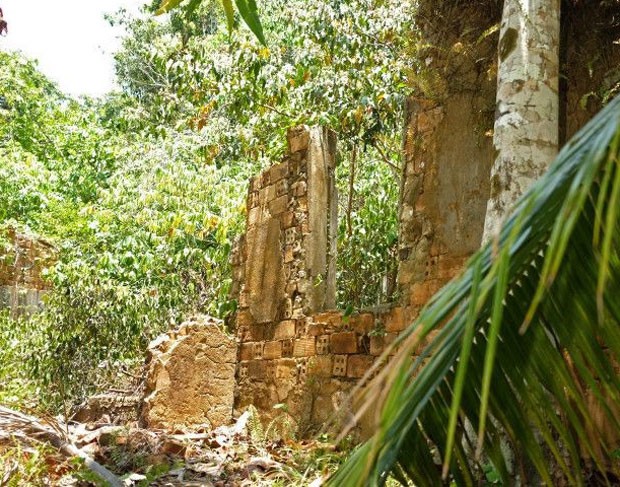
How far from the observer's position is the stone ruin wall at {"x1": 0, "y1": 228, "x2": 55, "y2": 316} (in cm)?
1340

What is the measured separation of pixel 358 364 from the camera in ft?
21.2

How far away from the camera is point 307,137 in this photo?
7562mm

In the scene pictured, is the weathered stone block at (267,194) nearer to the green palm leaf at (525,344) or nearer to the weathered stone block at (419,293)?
the weathered stone block at (419,293)

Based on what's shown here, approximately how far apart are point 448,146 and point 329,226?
1714 mm

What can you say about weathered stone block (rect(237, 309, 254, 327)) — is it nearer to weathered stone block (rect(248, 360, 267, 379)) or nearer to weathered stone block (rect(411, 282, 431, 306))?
weathered stone block (rect(248, 360, 267, 379))

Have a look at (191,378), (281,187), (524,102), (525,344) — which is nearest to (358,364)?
(191,378)

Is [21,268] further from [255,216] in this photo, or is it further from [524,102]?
[524,102]

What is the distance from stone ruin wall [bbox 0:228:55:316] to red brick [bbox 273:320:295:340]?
689 cm

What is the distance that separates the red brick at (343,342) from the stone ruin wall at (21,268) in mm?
7798

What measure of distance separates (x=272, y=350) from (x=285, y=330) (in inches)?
10.5

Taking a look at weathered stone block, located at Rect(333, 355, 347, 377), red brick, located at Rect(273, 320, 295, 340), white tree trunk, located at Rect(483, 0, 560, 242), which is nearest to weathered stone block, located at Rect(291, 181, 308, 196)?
red brick, located at Rect(273, 320, 295, 340)

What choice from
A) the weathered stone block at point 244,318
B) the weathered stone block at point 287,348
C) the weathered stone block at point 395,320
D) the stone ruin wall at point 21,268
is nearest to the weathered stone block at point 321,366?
the weathered stone block at point 287,348

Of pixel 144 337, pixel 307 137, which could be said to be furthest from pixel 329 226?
pixel 144 337

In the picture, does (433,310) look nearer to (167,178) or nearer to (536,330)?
(536,330)
